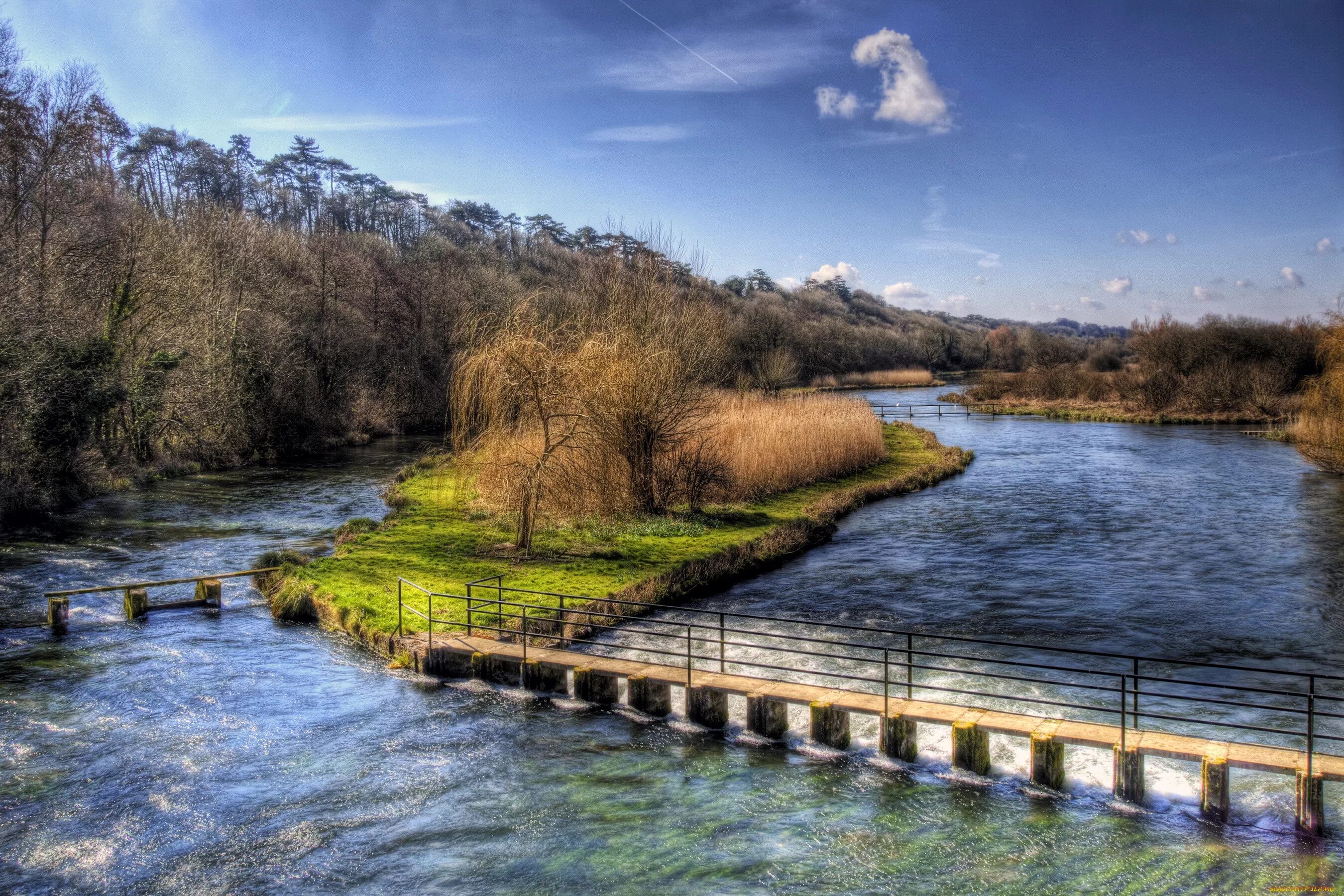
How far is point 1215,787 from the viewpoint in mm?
10617

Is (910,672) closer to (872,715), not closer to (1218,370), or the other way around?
(872,715)

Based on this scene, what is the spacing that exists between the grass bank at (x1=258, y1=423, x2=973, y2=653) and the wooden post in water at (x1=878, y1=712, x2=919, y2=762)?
5433 millimetres

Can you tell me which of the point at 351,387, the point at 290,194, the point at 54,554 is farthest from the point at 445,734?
the point at 290,194

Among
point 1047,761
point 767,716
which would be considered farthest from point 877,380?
point 1047,761

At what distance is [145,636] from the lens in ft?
58.4

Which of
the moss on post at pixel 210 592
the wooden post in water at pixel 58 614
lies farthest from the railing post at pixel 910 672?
the wooden post in water at pixel 58 614

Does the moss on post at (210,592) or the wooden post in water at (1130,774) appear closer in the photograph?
the wooden post in water at (1130,774)

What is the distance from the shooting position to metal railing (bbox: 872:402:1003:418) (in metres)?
71.4

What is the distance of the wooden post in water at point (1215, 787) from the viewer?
1062 cm

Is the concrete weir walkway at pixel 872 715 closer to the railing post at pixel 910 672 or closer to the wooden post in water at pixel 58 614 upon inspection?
the railing post at pixel 910 672

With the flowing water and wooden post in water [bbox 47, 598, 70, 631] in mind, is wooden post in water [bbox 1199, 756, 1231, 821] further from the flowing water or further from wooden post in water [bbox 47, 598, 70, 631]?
wooden post in water [bbox 47, 598, 70, 631]

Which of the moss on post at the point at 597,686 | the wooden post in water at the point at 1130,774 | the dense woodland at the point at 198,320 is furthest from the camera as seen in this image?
the dense woodland at the point at 198,320

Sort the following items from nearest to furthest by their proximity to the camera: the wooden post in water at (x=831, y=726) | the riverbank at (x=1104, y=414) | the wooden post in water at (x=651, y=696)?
the wooden post in water at (x=831, y=726) → the wooden post in water at (x=651, y=696) → the riverbank at (x=1104, y=414)

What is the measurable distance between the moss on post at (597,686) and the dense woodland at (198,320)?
1154 centimetres
